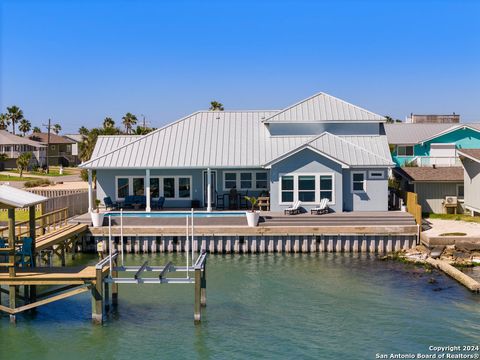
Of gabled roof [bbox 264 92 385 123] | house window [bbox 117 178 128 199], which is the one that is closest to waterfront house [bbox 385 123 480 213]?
gabled roof [bbox 264 92 385 123]

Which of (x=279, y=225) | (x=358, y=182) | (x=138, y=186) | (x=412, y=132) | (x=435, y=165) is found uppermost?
(x=412, y=132)

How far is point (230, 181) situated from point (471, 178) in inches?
541

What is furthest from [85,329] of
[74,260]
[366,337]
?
[74,260]

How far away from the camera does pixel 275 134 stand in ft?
124

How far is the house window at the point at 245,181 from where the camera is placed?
1437 inches

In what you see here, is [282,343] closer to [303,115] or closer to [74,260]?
[74,260]

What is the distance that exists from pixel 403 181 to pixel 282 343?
24024 millimetres

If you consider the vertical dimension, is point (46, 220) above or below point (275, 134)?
below

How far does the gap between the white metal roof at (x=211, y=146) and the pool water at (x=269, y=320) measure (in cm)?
963

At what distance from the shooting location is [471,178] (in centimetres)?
3612

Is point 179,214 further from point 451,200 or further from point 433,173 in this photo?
point 451,200

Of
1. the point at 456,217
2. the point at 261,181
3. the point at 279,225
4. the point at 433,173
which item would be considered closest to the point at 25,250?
the point at 279,225

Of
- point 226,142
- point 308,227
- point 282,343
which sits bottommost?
point 282,343

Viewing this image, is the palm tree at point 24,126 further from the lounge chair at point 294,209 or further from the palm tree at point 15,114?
the lounge chair at point 294,209
